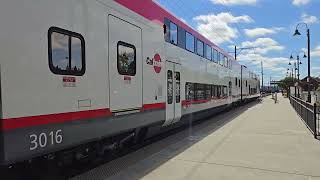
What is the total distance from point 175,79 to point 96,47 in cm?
547

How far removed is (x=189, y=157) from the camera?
869 centimetres

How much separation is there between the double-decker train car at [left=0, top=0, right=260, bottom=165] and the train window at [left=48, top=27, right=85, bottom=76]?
0.05 ft

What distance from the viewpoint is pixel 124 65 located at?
781 centimetres

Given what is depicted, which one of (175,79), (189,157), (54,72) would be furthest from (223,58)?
(54,72)

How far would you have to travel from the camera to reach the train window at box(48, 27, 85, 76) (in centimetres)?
555

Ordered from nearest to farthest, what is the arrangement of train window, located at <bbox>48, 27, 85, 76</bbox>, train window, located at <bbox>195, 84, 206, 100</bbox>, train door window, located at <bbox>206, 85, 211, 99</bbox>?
train window, located at <bbox>48, 27, 85, 76</bbox> < train window, located at <bbox>195, 84, 206, 100</bbox> < train door window, located at <bbox>206, 85, 211, 99</bbox>

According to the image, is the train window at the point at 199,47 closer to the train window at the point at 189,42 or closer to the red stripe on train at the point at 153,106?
the train window at the point at 189,42

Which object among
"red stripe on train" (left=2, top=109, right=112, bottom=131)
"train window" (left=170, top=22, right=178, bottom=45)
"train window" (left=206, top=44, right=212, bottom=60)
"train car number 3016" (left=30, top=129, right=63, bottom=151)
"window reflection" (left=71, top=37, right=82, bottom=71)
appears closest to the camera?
"red stripe on train" (left=2, top=109, right=112, bottom=131)

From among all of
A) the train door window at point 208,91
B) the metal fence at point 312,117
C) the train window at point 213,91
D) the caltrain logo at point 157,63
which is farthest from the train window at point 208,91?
the caltrain logo at point 157,63

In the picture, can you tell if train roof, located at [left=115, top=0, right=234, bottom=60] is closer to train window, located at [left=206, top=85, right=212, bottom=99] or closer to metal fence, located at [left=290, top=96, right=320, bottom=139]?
train window, located at [left=206, top=85, right=212, bottom=99]

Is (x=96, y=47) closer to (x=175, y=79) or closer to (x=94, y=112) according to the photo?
(x=94, y=112)

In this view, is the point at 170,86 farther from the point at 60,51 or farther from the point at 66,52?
the point at 60,51

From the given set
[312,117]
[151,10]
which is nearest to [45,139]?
[151,10]

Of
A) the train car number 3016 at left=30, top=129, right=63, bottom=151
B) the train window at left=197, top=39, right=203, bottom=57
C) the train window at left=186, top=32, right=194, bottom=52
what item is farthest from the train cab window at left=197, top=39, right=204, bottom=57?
the train car number 3016 at left=30, top=129, right=63, bottom=151
